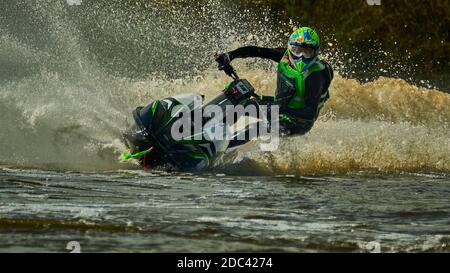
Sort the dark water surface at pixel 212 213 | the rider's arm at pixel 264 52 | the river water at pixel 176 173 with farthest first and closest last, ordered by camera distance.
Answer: the rider's arm at pixel 264 52 < the river water at pixel 176 173 < the dark water surface at pixel 212 213

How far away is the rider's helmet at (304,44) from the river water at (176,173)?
154 centimetres

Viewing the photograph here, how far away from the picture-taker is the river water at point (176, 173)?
28.6 ft

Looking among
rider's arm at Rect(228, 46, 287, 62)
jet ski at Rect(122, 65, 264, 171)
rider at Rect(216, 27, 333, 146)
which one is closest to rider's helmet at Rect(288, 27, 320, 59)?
rider at Rect(216, 27, 333, 146)

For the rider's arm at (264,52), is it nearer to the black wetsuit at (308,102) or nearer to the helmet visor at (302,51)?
the black wetsuit at (308,102)

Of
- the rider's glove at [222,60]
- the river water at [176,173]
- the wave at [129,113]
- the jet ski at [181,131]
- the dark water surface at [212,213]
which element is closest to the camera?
the dark water surface at [212,213]

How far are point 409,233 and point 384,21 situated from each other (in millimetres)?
20316

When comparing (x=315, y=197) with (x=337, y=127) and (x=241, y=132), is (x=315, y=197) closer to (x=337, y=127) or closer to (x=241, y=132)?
(x=241, y=132)

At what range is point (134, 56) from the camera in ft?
74.5

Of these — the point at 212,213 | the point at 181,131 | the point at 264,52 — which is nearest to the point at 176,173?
the point at 181,131

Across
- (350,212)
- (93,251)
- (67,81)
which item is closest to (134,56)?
(67,81)

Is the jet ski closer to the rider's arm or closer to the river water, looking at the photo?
the river water

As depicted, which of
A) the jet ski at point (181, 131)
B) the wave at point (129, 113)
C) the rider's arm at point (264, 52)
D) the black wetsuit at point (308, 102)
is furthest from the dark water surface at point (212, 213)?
the rider's arm at point (264, 52)

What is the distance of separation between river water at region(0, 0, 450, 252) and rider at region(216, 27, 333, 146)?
0.77 metres
